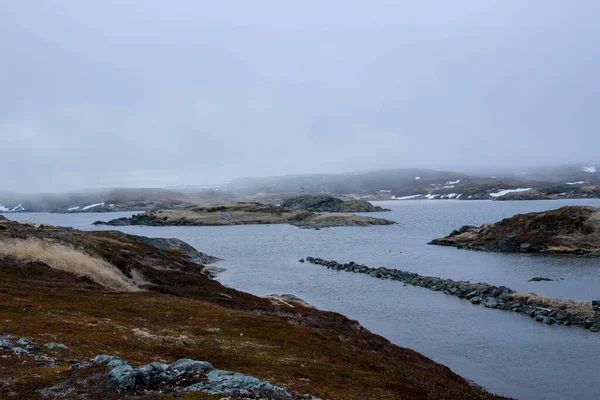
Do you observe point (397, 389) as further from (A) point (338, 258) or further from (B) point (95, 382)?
(A) point (338, 258)

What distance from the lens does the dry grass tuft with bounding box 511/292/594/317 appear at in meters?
50.0

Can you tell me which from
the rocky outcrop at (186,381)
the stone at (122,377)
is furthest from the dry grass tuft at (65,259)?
the stone at (122,377)

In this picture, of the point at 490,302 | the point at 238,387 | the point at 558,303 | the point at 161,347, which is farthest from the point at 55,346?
the point at 558,303

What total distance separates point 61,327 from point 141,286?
1001 inches

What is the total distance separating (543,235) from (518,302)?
6064cm

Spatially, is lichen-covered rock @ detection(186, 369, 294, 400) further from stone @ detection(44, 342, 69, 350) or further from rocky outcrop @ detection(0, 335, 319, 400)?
stone @ detection(44, 342, 69, 350)

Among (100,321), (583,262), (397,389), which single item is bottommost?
(583,262)

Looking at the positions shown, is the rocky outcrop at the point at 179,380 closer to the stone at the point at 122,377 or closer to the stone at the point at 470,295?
the stone at the point at 122,377

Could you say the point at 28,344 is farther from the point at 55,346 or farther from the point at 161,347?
the point at 161,347

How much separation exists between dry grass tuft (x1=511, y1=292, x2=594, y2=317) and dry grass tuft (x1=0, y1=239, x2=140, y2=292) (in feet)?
159

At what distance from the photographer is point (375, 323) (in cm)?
4884

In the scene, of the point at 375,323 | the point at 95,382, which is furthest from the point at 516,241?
the point at 95,382

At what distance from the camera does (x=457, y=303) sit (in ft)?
190

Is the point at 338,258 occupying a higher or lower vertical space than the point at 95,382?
lower
